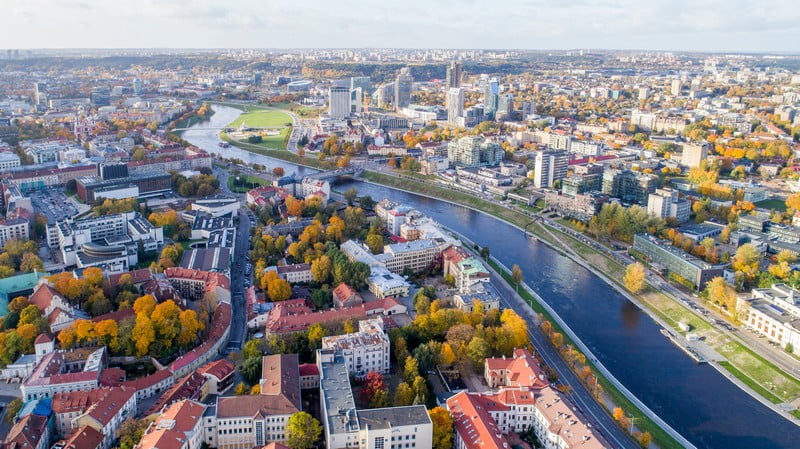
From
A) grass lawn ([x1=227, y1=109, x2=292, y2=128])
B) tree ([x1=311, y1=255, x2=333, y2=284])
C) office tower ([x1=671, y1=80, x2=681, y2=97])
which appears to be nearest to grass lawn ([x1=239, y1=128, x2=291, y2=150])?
grass lawn ([x1=227, y1=109, x2=292, y2=128])

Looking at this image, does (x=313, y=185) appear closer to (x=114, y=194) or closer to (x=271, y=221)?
(x=271, y=221)

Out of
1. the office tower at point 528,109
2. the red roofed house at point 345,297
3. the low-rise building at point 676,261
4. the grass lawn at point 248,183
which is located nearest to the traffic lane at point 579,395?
the red roofed house at point 345,297

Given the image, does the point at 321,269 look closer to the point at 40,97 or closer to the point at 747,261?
the point at 747,261

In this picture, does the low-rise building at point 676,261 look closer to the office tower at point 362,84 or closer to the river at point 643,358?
the river at point 643,358

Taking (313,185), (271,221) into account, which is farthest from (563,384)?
(313,185)

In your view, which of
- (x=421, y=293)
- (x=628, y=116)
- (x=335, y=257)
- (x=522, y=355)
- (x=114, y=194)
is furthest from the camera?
(x=628, y=116)

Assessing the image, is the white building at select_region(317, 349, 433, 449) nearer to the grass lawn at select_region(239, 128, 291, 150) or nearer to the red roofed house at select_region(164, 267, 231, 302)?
the red roofed house at select_region(164, 267, 231, 302)
